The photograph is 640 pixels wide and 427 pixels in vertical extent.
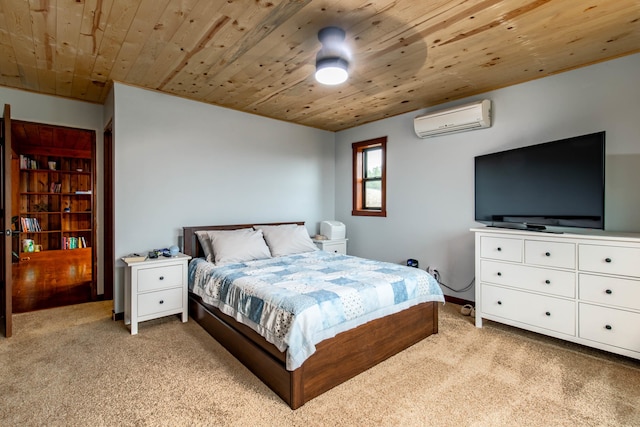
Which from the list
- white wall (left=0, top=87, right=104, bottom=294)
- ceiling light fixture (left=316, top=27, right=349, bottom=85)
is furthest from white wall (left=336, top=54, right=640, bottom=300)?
white wall (left=0, top=87, right=104, bottom=294)

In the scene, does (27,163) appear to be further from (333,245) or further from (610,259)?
(610,259)

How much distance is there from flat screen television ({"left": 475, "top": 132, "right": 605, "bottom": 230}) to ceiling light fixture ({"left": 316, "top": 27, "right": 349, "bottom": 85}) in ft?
5.96

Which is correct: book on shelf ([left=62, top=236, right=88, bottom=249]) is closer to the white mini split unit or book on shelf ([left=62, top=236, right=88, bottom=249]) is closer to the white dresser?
the white mini split unit

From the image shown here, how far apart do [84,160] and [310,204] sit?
19.6 ft

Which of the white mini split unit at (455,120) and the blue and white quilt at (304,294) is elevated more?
the white mini split unit at (455,120)

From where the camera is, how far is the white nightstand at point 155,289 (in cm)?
291

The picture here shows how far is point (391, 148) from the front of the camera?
441 centimetres

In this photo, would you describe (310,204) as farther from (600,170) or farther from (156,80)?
(600,170)

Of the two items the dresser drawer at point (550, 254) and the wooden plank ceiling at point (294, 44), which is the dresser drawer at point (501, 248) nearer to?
the dresser drawer at point (550, 254)

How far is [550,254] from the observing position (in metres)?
2.61

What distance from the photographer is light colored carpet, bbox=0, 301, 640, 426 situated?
178cm

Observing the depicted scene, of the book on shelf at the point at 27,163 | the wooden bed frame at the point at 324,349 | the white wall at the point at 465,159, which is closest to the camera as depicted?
the wooden bed frame at the point at 324,349

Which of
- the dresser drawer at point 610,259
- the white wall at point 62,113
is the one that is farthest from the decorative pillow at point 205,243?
the dresser drawer at point 610,259

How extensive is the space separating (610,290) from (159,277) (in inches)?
148
